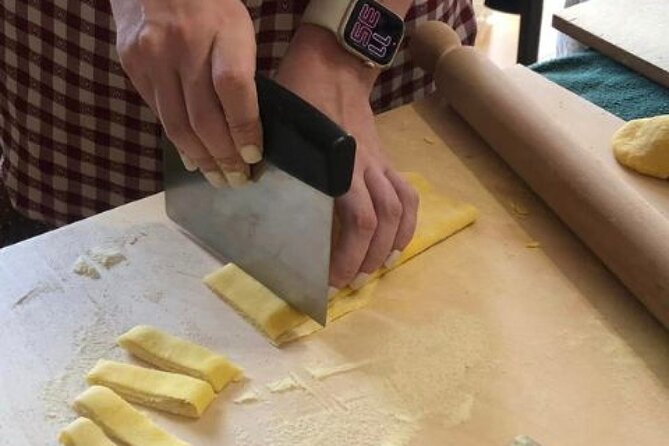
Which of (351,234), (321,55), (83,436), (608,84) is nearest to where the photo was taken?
(83,436)

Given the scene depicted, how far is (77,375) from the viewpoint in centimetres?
76

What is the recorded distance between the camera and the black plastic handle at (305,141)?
70 cm

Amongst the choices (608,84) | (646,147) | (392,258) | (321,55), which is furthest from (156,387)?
(608,84)

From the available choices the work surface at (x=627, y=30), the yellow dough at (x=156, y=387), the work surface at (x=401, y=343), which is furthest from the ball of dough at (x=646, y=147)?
the yellow dough at (x=156, y=387)

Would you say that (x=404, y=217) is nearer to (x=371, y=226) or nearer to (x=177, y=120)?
(x=371, y=226)

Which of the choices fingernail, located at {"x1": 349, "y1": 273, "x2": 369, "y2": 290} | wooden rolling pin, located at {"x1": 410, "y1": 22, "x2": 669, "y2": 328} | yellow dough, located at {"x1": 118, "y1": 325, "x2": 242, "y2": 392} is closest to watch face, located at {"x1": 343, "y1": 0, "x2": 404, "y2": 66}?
wooden rolling pin, located at {"x1": 410, "y1": 22, "x2": 669, "y2": 328}

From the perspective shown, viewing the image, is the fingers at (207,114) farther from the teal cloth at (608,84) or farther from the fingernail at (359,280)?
the teal cloth at (608,84)

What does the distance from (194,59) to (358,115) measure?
0.24 meters

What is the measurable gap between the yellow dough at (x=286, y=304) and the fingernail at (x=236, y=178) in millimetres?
93

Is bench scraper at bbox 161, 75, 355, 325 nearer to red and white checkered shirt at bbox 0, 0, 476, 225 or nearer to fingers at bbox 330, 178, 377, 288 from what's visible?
fingers at bbox 330, 178, 377, 288

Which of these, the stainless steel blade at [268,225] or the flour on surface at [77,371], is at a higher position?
the stainless steel blade at [268,225]

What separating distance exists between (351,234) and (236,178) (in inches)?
4.3

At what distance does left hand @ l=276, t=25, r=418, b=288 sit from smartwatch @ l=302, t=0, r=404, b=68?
0.04 feet

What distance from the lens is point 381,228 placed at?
2.73 feet
